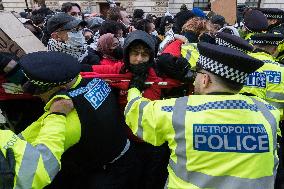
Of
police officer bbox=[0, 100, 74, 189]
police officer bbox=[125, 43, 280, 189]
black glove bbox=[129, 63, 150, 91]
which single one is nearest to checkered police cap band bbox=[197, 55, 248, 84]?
police officer bbox=[125, 43, 280, 189]

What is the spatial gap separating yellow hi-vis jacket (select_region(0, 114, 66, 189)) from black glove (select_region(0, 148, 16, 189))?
19mm

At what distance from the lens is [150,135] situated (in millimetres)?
1784

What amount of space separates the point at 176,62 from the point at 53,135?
1.24 meters

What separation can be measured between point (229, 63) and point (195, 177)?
2.17 ft

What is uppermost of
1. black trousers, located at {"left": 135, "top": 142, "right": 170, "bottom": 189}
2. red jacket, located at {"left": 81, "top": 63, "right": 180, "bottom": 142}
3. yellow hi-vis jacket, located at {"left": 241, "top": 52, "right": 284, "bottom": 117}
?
red jacket, located at {"left": 81, "top": 63, "right": 180, "bottom": 142}

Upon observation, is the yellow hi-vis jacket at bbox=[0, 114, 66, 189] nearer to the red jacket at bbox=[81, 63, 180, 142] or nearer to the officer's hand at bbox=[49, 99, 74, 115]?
the officer's hand at bbox=[49, 99, 74, 115]

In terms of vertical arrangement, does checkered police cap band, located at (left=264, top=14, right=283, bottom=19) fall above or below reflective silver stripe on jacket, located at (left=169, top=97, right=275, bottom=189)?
above

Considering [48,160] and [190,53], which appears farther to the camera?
[190,53]

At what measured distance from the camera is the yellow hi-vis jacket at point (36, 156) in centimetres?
140

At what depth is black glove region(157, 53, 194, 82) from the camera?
8.00 ft

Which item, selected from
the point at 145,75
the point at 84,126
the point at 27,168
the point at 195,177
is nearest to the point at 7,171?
the point at 27,168

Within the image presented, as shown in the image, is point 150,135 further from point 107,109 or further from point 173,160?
point 107,109

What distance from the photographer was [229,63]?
164cm

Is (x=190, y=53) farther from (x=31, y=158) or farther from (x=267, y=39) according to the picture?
(x=31, y=158)
